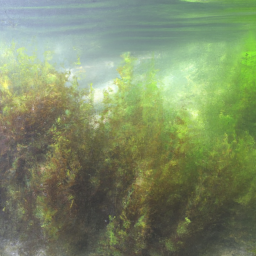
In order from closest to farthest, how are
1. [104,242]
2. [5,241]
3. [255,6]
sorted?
[255,6] < [104,242] < [5,241]

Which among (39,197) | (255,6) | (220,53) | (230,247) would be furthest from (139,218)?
(255,6)

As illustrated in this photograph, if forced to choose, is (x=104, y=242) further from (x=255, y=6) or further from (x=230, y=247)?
(x=255, y=6)

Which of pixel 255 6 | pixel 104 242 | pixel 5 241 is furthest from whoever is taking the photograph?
pixel 5 241

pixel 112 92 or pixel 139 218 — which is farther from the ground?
pixel 112 92

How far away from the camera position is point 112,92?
2.05 meters

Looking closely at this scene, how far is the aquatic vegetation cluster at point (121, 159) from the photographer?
1897 millimetres

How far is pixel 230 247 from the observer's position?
1860mm

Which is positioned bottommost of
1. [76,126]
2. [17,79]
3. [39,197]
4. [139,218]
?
[139,218]

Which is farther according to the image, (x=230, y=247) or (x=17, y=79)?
(x=17, y=79)

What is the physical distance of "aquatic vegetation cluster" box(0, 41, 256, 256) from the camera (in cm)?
190

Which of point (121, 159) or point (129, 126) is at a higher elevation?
point (129, 126)

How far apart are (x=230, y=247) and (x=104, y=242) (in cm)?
119

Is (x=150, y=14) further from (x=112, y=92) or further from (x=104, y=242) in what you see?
(x=104, y=242)

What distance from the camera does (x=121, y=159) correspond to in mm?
1982
